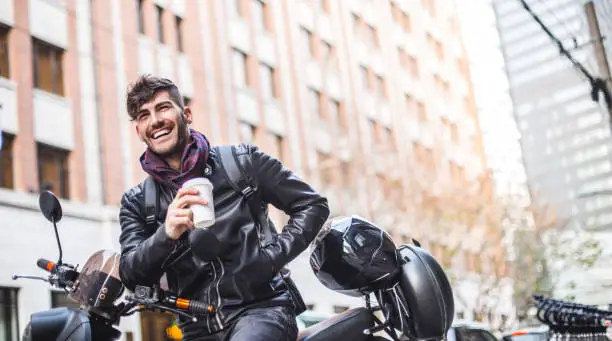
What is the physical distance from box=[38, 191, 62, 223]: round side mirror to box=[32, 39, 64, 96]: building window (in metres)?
17.7

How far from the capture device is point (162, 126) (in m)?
2.87

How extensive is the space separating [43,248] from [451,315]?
16.8 metres

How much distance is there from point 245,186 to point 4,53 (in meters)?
18.2

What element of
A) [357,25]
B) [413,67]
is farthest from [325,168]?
[413,67]

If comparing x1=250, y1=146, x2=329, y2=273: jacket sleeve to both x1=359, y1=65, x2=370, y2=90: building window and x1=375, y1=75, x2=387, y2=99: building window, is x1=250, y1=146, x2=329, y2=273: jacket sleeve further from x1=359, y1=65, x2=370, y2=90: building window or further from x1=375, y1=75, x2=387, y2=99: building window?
x1=375, y1=75, x2=387, y2=99: building window

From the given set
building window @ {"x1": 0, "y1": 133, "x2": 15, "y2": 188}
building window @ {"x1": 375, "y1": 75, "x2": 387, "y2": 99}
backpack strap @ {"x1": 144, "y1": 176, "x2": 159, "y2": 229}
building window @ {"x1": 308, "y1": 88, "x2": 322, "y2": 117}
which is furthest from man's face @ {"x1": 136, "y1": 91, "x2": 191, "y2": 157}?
building window @ {"x1": 375, "y1": 75, "x2": 387, "y2": 99}

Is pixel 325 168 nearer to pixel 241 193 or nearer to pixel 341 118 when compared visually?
pixel 341 118

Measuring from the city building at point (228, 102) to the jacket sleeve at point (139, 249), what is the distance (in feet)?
52.9

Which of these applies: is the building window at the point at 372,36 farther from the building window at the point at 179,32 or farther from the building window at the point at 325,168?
the building window at the point at 179,32

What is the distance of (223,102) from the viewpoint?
27.8 meters

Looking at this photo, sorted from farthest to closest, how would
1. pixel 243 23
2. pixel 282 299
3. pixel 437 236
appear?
pixel 437 236 → pixel 243 23 → pixel 282 299

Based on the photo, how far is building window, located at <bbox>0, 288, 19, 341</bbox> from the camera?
1792 centimetres

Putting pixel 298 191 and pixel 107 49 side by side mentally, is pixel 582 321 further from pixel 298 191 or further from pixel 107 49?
pixel 107 49

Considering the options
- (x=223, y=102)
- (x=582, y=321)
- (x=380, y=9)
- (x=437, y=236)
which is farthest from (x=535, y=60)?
(x=582, y=321)
